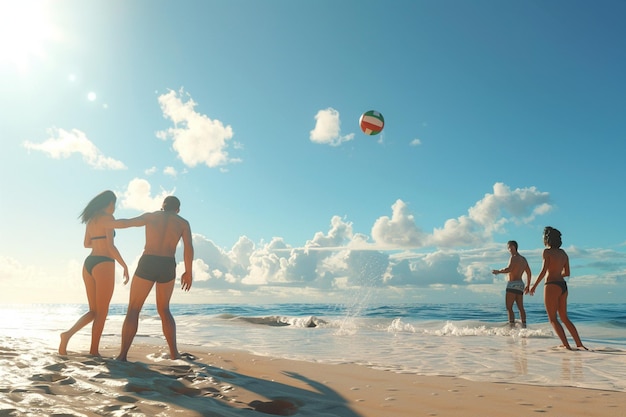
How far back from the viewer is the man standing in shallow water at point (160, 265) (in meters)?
5.50

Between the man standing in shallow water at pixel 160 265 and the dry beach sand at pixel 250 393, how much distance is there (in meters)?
0.55

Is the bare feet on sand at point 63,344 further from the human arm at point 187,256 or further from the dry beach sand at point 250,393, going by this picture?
the human arm at point 187,256

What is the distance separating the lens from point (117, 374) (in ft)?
13.6

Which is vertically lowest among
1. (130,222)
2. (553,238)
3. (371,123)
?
(130,222)

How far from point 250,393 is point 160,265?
2314 millimetres

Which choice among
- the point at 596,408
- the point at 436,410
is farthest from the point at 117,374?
the point at 596,408

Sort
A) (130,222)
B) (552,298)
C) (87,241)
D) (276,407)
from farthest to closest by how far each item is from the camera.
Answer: (552,298)
(87,241)
(130,222)
(276,407)

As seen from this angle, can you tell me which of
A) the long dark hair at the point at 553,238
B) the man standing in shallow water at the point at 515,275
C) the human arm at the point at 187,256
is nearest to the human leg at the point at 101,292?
the human arm at the point at 187,256

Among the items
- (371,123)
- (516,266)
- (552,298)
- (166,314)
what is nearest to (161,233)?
(166,314)

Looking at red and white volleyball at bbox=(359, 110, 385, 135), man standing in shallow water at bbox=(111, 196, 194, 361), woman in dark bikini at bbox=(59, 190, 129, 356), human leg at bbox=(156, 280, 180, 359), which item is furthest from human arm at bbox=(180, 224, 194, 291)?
red and white volleyball at bbox=(359, 110, 385, 135)

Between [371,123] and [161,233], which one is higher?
[371,123]

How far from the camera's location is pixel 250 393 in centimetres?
392

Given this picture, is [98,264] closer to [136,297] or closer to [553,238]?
[136,297]

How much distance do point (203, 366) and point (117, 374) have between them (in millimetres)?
1183
